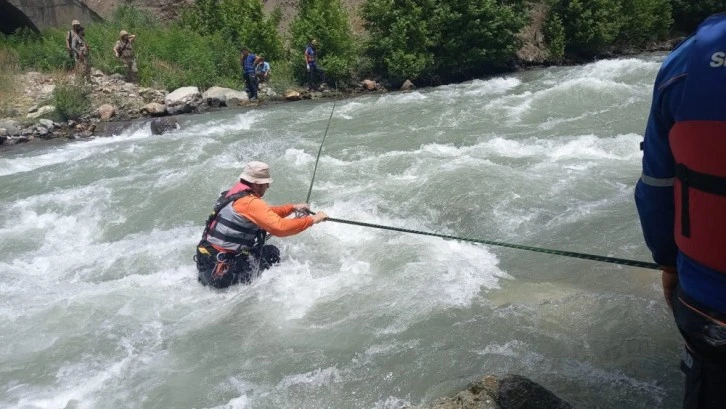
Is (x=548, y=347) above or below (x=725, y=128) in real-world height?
below

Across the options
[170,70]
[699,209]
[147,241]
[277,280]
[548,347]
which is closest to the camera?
[699,209]

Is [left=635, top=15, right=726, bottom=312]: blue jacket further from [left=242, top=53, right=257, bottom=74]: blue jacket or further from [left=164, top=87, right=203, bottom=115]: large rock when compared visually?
[left=242, top=53, right=257, bottom=74]: blue jacket

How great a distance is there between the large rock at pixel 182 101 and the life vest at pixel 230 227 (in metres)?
10.9

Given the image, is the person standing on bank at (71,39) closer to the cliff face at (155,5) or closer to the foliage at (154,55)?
the foliage at (154,55)

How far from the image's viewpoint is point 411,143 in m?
9.96

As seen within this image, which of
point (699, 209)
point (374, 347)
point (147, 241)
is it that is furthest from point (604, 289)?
point (147, 241)

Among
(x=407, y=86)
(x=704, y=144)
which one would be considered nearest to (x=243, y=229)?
(x=704, y=144)

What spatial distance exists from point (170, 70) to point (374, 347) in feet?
51.0

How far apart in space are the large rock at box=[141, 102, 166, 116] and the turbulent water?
16.3 ft

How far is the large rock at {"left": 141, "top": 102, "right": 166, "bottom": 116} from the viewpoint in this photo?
14969 millimetres

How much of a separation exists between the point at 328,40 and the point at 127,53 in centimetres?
610

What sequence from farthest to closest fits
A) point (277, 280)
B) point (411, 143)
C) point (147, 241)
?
1. point (411, 143)
2. point (147, 241)
3. point (277, 280)

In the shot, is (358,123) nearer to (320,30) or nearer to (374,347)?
(320,30)

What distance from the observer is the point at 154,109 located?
14992 mm
